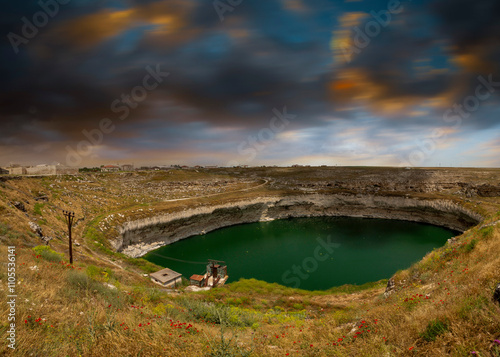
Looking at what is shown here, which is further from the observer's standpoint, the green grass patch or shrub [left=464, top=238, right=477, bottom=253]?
shrub [left=464, top=238, right=477, bottom=253]

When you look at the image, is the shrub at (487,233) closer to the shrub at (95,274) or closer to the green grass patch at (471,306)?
the green grass patch at (471,306)

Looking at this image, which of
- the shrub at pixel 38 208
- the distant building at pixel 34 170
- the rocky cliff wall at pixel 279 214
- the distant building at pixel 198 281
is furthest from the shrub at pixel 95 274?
the distant building at pixel 34 170

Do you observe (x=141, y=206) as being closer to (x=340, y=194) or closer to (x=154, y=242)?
(x=154, y=242)

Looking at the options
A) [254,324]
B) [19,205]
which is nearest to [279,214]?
[19,205]

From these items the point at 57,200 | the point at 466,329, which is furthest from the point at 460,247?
the point at 57,200

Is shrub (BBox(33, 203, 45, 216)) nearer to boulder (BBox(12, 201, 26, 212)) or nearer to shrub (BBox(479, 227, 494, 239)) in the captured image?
boulder (BBox(12, 201, 26, 212))

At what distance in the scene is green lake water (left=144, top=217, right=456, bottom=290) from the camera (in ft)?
91.9

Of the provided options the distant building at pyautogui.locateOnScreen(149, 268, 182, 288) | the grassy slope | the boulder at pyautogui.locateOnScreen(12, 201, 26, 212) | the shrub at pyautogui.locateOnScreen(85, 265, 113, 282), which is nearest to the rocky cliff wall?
the boulder at pyautogui.locateOnScreen(12, 201, 26, 212)

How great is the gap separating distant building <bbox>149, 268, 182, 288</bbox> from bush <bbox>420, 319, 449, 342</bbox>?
1951cm

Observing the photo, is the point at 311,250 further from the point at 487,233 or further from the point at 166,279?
the point at 487,233

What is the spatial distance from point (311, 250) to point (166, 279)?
24.1 meters

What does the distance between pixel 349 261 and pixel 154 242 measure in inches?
1240

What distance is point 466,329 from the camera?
4.42m

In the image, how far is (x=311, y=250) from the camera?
3662 centimetres
